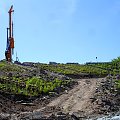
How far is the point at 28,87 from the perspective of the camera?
2866 cm

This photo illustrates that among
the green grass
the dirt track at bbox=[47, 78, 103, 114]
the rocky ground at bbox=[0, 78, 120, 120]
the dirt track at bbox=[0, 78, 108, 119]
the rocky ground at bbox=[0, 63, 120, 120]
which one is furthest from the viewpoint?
the green grass

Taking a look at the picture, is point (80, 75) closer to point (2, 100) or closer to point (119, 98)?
point (119, 98)

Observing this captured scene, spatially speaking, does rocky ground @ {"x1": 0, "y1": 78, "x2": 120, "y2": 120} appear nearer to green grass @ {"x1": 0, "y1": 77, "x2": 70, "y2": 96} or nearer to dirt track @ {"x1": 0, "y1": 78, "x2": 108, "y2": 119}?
dirt track @ {"x1": 0, "y1": 78, "x2": 108, "y2": 119}

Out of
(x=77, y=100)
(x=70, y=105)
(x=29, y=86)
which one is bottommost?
(x=70, y=105)

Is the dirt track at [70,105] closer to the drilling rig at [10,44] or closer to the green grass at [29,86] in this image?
the green grass at [29,86]

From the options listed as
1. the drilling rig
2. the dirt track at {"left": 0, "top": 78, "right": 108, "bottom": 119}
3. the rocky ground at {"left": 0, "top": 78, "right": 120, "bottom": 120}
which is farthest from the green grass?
the drilling rig

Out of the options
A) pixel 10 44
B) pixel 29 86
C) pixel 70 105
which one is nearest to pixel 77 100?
pixel 70 105

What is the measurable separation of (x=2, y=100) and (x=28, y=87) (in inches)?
163

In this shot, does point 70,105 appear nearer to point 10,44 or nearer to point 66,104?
point 66,104

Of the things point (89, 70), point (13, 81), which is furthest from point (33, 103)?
point (89, 70)

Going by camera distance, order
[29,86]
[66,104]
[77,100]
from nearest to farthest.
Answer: [66,104] → [77,100] → [29,86]

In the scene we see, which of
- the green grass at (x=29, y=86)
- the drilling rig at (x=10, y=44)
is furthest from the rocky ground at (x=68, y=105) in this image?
the drilling rig at (x=10, y=44)

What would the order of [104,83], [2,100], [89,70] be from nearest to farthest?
[2,100] → [104,83] → [89,70]

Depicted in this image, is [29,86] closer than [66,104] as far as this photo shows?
No
